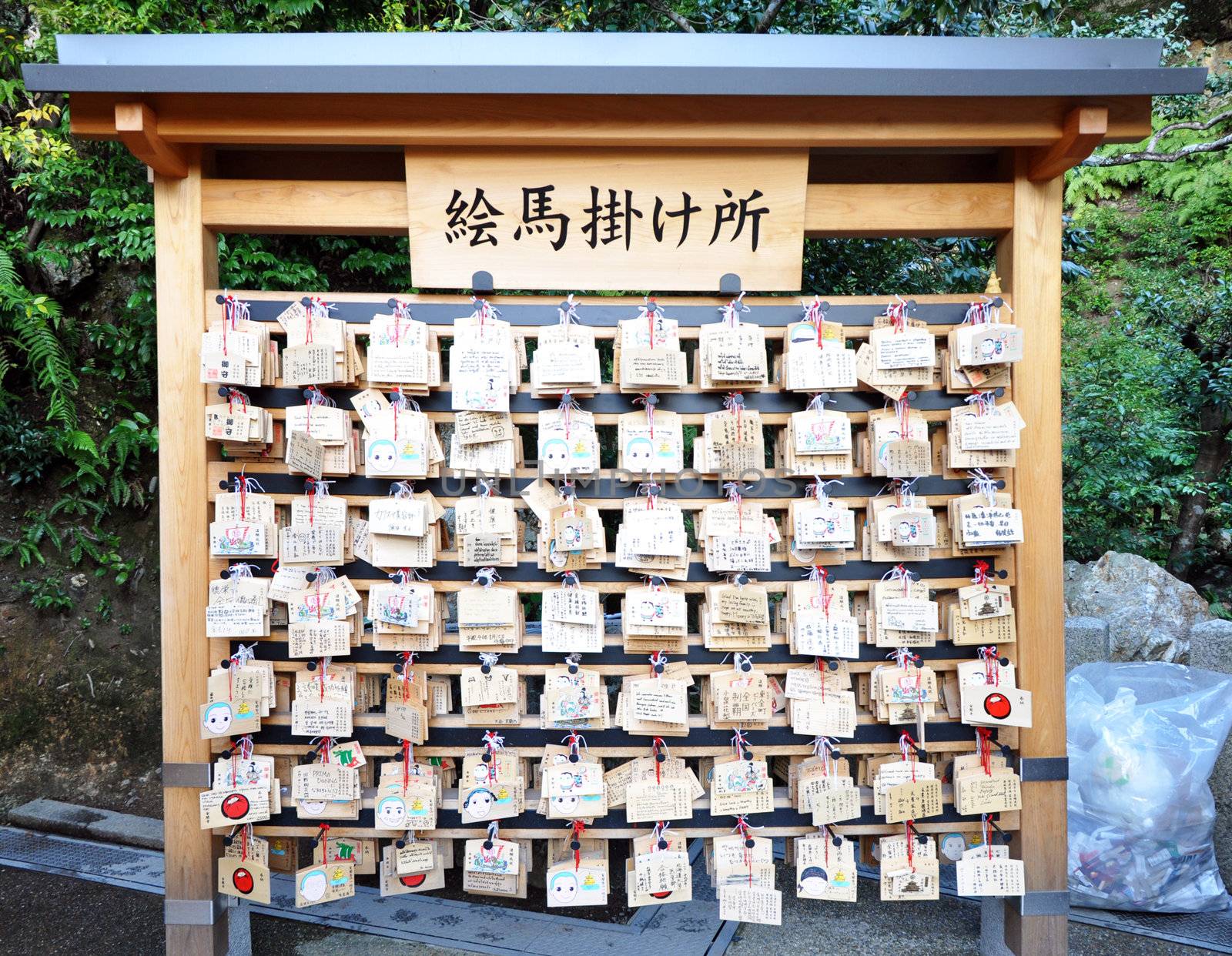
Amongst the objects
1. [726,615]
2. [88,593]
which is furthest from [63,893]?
[726,615]

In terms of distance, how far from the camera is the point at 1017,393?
2.58 m

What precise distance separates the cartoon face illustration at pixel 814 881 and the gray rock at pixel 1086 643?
6.28 ft

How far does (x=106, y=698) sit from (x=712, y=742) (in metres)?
4.12

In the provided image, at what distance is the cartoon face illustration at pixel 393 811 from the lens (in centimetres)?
254

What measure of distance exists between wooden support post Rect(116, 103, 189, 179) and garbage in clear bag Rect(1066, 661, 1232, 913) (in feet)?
13.9

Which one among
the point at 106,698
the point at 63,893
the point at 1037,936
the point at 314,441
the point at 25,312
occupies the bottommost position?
the point at 63,893

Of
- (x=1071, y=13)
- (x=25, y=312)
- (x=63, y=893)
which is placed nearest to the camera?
A: (x=63, y=893)

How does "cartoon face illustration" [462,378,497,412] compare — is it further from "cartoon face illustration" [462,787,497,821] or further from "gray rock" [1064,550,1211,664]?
"gray rock" [1064,550,1211,664]

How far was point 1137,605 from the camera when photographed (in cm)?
421

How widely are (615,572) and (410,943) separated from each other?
5.90ft

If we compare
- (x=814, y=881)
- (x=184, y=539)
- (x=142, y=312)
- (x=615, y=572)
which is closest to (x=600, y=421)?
(x=615, y=572)

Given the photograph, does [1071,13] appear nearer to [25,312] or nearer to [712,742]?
[712,742]

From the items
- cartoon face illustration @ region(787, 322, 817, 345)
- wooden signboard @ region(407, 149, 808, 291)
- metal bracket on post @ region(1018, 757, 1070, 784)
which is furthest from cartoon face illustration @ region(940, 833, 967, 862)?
wooden signboard @ region(407, 149, 808, 291)

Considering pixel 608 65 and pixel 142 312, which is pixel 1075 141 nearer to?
pixel 608 65
